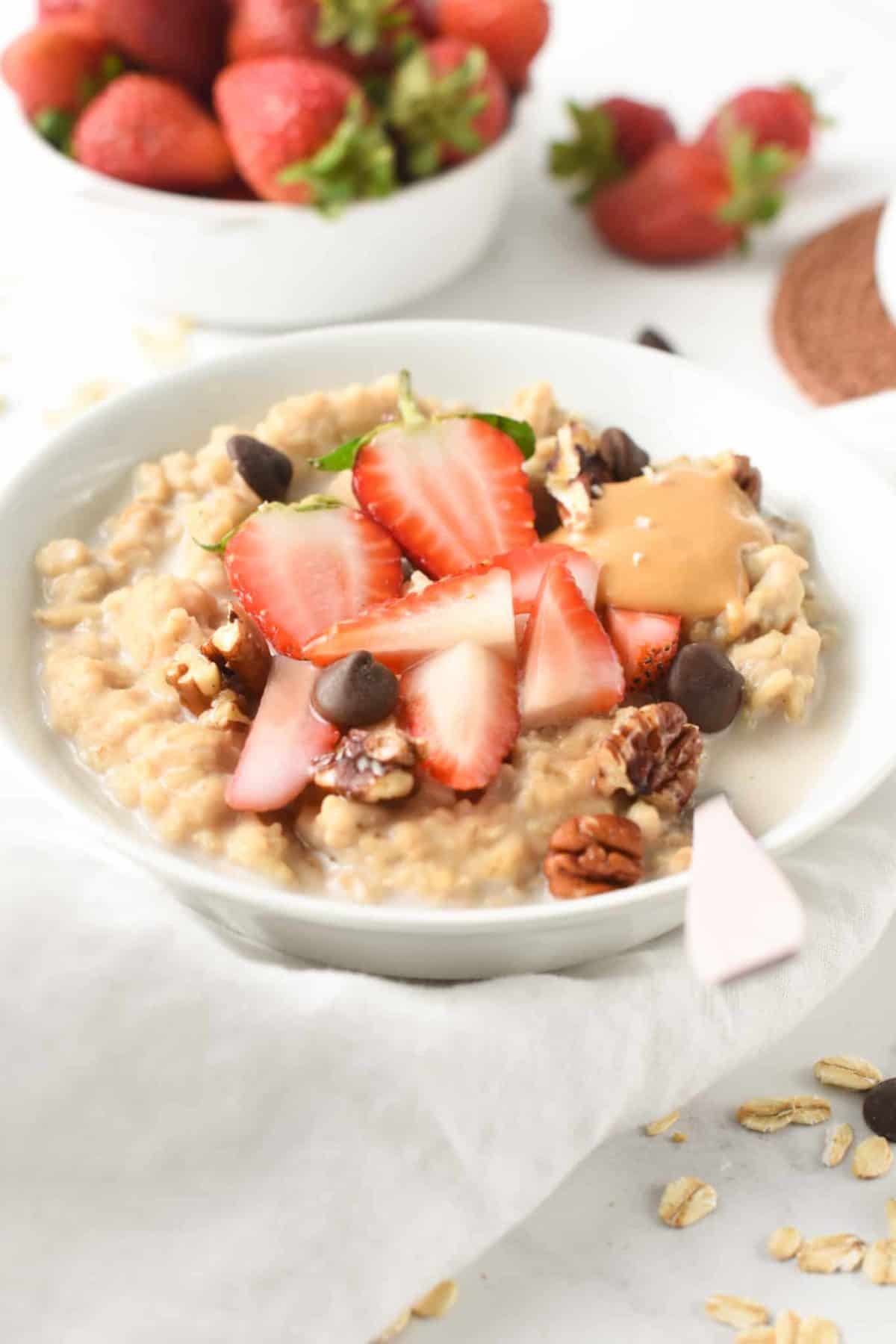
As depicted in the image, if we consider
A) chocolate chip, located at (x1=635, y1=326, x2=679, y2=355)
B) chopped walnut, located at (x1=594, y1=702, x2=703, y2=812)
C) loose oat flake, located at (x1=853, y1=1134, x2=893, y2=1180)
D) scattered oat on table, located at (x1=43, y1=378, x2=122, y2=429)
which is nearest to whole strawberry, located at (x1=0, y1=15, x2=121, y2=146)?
scattered oat on table, located at (x1=43, y1=378, x2=122, y2=429)

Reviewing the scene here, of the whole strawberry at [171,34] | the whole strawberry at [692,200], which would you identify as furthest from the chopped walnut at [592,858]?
the whole strawberry at [171,34]

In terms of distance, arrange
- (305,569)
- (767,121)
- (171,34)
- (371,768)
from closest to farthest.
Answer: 1. (371,768)
2. (305,569)
3. (171,34)
4. (767,121)

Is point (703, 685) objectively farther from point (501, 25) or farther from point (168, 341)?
point (501, 25)

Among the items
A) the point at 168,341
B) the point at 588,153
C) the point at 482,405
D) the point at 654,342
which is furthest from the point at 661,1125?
the point at 588,153

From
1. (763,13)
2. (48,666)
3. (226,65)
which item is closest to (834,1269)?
(48,666)

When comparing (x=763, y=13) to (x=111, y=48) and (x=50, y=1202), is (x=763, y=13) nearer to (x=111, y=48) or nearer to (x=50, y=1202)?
(x=111, y=48)

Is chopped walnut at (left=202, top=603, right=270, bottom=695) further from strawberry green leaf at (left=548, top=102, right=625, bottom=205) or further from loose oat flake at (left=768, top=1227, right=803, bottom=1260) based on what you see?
strawberry green leaf at (left=548, top=102, right=625, bottom=205)
